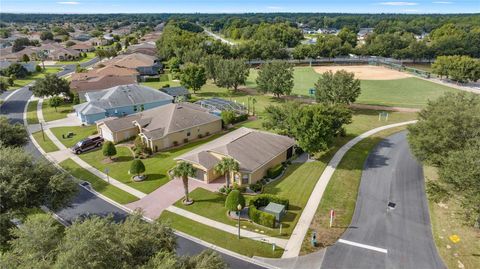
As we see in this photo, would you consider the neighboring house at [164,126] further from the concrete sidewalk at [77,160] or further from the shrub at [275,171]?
the shrub at [275,171]

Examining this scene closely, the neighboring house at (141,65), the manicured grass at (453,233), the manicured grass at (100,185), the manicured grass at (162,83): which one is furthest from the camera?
the neighboring house at (141,65)

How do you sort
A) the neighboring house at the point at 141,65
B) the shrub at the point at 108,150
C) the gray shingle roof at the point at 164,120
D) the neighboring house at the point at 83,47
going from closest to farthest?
the shrub at the point at 108,150, the gray shingle roof at the point at 164,120, the neighboring house at the point at 141,65, the neighboring house at the point at 83,47

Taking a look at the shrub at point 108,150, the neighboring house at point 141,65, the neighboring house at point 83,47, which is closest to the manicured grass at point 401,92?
the shrub at point 108,150

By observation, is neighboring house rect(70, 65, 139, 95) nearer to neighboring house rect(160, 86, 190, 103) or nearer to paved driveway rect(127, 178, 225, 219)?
neighboring house rect(160, 86, 190, 103)

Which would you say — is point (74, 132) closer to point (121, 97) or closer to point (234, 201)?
point (121, 97)

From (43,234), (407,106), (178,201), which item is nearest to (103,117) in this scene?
(178,201)
